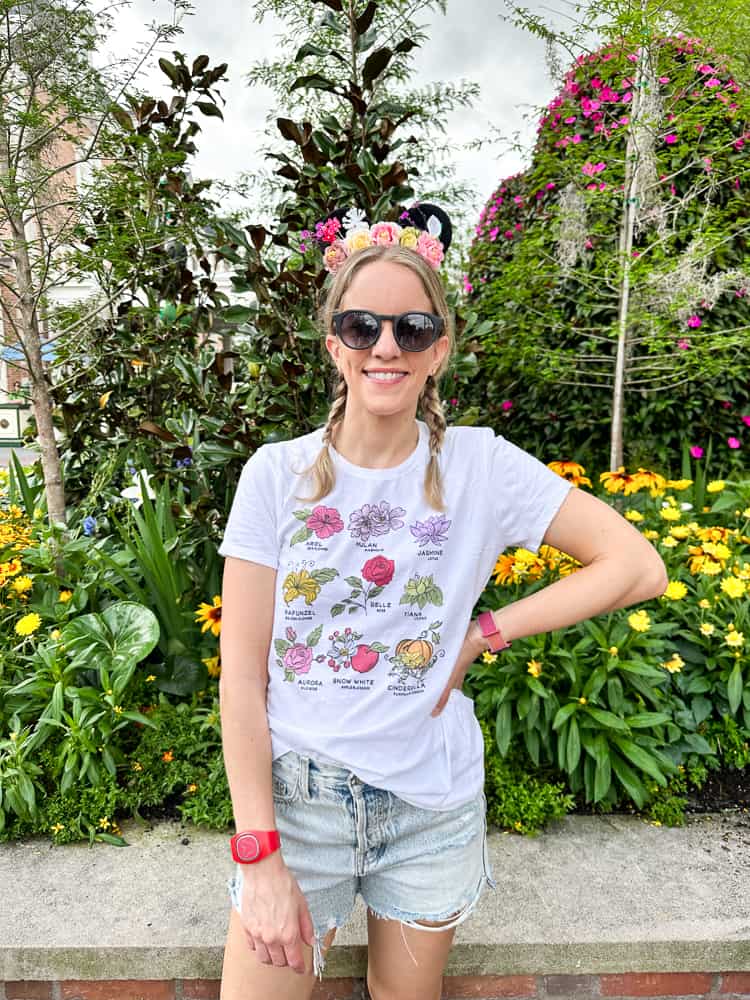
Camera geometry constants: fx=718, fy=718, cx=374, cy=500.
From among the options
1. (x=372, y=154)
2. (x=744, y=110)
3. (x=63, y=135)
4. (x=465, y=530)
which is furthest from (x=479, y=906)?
(x=744, y=110)

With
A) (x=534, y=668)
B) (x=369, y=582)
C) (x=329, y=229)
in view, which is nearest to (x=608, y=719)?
(x=534, y=668)

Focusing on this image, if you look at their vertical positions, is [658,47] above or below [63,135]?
above

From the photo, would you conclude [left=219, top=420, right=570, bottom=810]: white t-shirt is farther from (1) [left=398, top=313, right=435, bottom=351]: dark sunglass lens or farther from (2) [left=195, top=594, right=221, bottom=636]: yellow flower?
(2) [left=195, top=594, right=221, bottom=636]: yellow flower

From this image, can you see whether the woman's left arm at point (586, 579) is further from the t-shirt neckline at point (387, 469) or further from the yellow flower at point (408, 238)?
the yellow flower at point (408, 238)

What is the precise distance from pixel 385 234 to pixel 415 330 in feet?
0.70

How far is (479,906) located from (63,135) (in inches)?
112

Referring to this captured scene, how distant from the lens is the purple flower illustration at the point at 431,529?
126cm

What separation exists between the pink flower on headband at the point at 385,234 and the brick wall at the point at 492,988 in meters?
1.67

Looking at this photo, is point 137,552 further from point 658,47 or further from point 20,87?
point 658,47

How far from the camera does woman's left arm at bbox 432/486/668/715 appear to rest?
4.22 feet

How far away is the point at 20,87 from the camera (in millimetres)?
2525

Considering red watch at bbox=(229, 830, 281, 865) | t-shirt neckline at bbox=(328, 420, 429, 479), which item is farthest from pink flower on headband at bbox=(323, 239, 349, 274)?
red watch at bbox=(229, 830, 281, 865)

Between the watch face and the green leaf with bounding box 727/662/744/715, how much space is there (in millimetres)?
1652

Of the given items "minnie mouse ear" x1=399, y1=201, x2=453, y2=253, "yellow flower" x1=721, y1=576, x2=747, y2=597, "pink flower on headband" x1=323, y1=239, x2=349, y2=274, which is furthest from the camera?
"yellow flower" x1=721, y1=576, x2=747, y2=597
